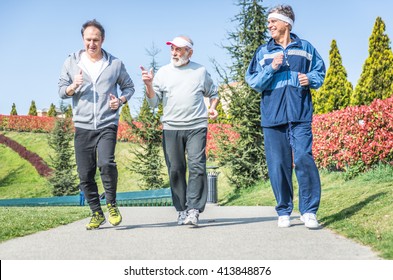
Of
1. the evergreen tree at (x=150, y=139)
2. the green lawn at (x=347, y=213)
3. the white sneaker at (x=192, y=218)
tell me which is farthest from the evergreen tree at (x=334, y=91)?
the white sneaker at (x=192, y=218)

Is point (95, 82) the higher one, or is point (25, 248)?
point (95, 82)

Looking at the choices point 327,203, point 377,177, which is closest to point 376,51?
point 377,177

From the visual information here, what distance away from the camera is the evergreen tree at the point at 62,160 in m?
30.5

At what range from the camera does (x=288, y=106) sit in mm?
5727

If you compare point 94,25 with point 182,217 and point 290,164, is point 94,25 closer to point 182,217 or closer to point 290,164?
point 182,217

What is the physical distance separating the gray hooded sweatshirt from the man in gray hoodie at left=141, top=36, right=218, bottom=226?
1.41ft

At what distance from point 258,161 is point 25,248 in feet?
44.2

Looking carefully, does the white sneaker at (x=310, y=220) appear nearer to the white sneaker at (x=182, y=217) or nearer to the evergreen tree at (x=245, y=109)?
the white sneaker at (x=182, y=217)

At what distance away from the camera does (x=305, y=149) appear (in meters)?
5.72

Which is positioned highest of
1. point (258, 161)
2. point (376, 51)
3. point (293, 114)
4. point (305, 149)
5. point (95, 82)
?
point (376, 51)

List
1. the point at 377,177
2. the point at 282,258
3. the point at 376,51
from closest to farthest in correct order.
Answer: the point at 282,258 < the point at 377,177 < the point at 376,51

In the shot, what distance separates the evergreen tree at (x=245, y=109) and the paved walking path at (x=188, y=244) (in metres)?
11.3

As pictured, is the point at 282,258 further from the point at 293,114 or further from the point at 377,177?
the point at 377,177

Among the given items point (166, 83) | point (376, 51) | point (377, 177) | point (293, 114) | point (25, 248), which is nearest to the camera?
point (25, 248)
